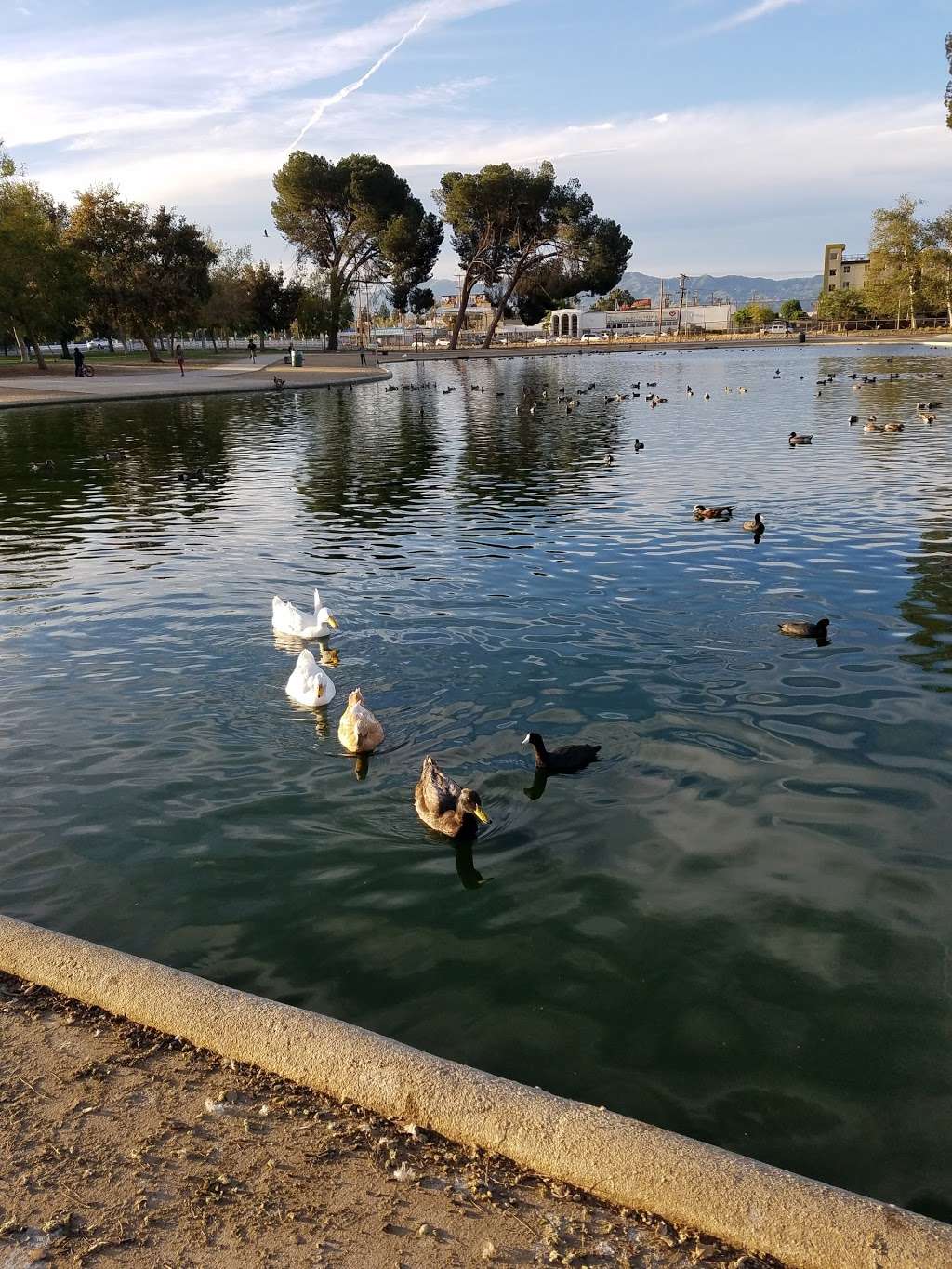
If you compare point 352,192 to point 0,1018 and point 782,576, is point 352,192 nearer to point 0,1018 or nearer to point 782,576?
point 782,576

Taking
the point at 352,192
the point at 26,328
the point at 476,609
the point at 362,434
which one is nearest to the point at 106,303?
the point at 26,328

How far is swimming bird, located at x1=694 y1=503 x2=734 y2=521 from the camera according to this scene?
1739cm

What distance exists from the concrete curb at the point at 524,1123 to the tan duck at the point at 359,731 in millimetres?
3417

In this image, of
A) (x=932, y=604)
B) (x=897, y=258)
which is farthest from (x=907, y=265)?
(x=932, y=604)

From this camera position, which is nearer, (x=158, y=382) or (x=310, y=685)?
(x=310, y=685)

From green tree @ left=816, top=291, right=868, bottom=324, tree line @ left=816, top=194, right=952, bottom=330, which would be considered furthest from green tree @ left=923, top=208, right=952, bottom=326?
green tree @ left=816, top=291, right=868, bottom=324

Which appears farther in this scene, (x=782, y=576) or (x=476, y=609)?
(x=782, y=576)

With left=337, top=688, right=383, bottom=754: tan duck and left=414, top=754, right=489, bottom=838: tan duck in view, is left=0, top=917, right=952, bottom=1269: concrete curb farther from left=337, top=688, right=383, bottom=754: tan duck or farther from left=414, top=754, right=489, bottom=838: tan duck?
left=337, top=688, right=383, bottom=754: tan duck

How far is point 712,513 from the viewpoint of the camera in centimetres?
1745

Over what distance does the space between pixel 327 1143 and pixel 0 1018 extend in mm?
1809

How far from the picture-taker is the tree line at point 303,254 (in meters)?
62.6

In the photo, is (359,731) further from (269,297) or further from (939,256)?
(939,256)

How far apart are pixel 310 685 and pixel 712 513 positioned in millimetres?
10671

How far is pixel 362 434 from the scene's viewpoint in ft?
110
